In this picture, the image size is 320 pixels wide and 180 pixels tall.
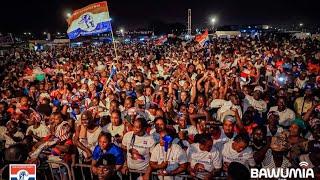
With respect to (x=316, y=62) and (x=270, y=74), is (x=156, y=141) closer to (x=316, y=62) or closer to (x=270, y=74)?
(x=270, y=74)

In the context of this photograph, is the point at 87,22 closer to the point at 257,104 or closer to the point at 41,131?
the point at 41,131

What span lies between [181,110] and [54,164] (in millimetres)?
2922

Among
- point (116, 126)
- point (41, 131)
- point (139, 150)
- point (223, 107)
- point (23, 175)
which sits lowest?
point (23, 175)

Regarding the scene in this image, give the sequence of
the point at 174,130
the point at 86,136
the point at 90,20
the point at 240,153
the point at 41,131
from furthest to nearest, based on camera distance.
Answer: the point at 90,20, the point at 41,131, the point at 86,136, the point at 174,130, the point at 240,153

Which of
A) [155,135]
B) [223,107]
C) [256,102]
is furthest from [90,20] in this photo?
[155,135]

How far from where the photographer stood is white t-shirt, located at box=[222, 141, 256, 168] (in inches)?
196

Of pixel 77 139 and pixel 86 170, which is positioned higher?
pixel 77 139

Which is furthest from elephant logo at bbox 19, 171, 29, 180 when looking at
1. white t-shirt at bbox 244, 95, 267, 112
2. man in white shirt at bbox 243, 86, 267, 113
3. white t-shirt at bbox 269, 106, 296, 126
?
white t-shirt at bbox 244, 95, 267, 112

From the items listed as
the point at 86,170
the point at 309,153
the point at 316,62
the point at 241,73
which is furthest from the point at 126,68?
the point at 309,153

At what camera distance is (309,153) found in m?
5.10

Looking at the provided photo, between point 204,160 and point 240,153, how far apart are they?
0.57 m

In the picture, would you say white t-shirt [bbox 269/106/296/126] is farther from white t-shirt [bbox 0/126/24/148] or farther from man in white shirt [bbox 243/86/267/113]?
white t-shirt [bbox 0/126/24/148]

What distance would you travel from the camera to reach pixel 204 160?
5129 millimetres

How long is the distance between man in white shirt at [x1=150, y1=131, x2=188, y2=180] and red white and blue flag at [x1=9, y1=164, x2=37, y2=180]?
1.79 metres
